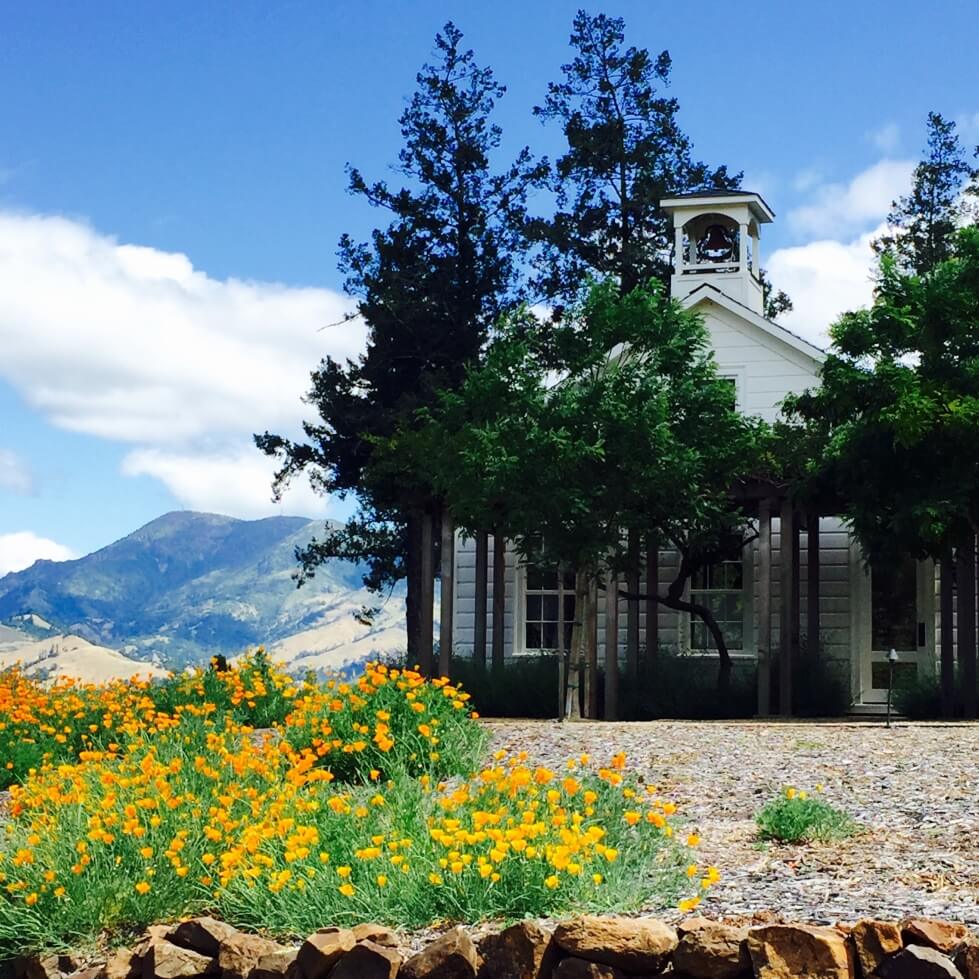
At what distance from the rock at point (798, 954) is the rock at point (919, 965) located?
152 millimetres

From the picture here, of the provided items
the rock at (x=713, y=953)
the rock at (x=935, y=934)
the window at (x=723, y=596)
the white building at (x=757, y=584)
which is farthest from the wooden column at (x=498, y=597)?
the rock at (x=935, y=934)

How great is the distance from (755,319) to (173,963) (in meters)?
17.4

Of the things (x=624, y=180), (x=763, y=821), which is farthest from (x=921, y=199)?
(x=763, y=821)

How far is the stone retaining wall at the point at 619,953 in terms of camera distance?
5.36 metres

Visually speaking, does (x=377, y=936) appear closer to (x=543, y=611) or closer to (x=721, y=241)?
(x=543, y=611)

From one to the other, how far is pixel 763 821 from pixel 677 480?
9.52 m

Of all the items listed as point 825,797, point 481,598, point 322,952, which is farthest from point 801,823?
point 481,598

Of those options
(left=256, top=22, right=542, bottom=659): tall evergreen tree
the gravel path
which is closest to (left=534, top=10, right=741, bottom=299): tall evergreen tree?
(left=256, top=22, right=542, bottom=659): tall evergreen tree

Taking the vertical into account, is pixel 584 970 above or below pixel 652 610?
below

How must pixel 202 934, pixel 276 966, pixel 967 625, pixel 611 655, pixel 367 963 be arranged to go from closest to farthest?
1. pixel 367 963
2. pixel 276 966
3. pixel 202 934
4. pixel 967 625
5. pixel 611 655

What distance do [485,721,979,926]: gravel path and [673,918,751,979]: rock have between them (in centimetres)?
56

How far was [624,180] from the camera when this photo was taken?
31250 millimetres

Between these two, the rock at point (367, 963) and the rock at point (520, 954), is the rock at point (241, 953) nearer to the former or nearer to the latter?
the rock at point (367, 963)

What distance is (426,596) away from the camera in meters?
20.0
